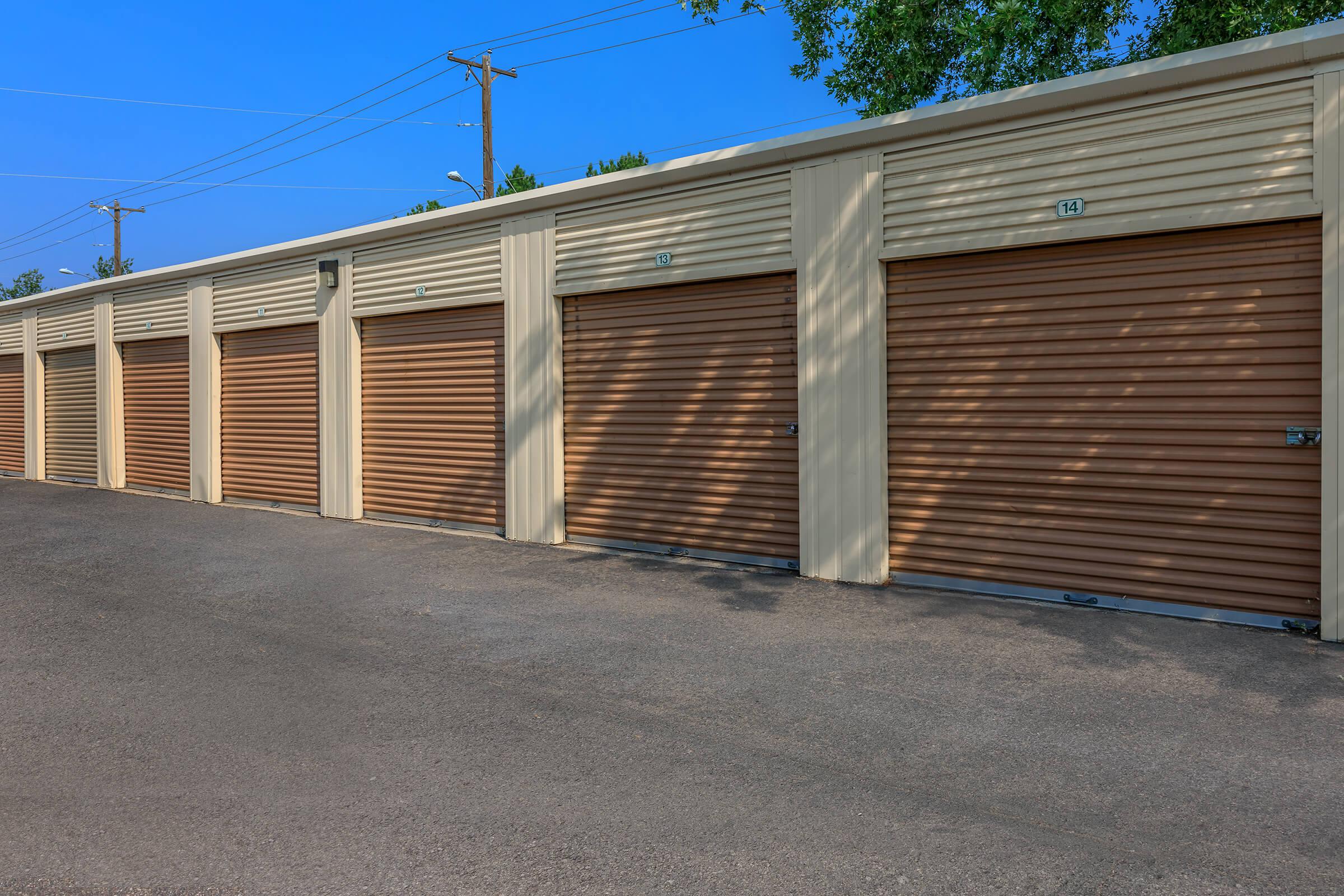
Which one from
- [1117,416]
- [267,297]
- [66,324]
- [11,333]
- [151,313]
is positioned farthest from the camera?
[11,333]

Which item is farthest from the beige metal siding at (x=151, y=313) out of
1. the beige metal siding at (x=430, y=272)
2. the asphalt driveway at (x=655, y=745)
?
the asphalt driveway at (x=655, y=745)

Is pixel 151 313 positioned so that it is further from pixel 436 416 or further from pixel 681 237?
pixel 681 237

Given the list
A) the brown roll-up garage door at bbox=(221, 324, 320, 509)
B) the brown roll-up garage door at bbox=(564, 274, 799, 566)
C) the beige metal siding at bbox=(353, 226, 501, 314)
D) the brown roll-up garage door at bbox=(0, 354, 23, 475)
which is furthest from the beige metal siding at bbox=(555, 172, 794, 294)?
the brown roll-up garage door at bbox=(0, 354, 23, 475)

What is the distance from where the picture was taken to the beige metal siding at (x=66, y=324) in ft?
57.4

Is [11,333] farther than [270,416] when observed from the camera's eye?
Yes

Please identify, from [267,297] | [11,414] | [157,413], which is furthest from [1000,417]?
[11,414]

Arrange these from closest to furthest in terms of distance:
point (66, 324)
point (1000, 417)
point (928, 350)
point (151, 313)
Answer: point (1000, 417) → point (928, 350) → point (151, 313) → point (66, 324)

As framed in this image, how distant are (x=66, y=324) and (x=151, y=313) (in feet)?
11.7

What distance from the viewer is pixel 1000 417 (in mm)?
7535

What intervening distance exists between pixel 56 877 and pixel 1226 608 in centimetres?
679

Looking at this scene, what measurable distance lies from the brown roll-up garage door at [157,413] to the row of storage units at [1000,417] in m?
6.17

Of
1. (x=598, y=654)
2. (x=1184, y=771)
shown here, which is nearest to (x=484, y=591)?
(x=598, y=654)

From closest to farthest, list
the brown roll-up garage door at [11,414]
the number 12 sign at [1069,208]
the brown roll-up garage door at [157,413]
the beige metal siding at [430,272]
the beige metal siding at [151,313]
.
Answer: the number 12 sign at [1069,208] → the beige metal siding at [430,272] → the beige metal siding at [151,313] → the brown roll-up garage door at [157,413] → the brown roll-up garage door at [11,414]

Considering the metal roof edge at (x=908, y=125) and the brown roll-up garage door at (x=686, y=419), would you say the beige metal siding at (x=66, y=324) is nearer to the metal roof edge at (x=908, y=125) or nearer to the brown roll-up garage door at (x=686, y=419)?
the metal roof edge at (x=908, y=125)
